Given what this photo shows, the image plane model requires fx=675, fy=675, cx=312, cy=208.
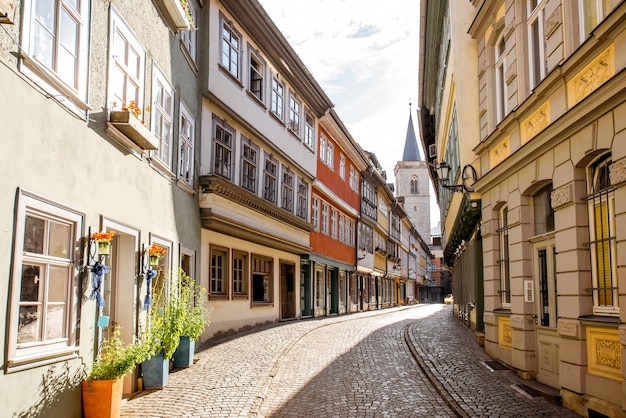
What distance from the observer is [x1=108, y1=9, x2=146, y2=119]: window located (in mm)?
9164

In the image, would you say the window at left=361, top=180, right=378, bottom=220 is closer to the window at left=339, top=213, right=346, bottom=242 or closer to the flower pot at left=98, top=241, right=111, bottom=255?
the window at left=339, top=213, right=346, bottom=242

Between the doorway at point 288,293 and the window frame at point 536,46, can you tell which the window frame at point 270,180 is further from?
the window frame at point 536,46

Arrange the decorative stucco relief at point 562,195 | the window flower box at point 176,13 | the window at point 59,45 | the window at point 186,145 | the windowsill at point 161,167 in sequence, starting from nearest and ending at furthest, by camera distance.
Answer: the window at point 59,45
the decorative stucco relief at point 562,195
the windowsill at point 161,167
the window flower box at point 176,13
the window at point 186,145

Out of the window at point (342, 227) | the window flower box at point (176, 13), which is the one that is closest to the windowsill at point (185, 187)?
the window flower box at point (176, 13)

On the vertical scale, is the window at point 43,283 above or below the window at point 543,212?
below

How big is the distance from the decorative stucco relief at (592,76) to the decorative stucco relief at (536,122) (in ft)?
2.98

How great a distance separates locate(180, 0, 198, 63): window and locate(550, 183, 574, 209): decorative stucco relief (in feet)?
25.9

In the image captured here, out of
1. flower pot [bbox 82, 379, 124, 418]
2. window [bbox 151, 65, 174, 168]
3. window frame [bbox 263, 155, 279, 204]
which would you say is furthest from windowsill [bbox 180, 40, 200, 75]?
flower pot [bbox 82, 379, 124, 418]

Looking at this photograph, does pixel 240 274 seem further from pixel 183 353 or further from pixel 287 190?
pixel 183 353

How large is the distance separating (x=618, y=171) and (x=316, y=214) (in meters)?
20.3

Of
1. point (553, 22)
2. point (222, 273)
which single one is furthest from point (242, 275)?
point (553, 22)

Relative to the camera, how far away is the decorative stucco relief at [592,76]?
25.9 ft

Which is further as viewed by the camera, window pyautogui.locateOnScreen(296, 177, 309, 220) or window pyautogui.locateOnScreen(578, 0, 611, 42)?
window pyautogui.locateOnScreen(296, 177, 309, 220)

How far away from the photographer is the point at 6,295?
6234mm
